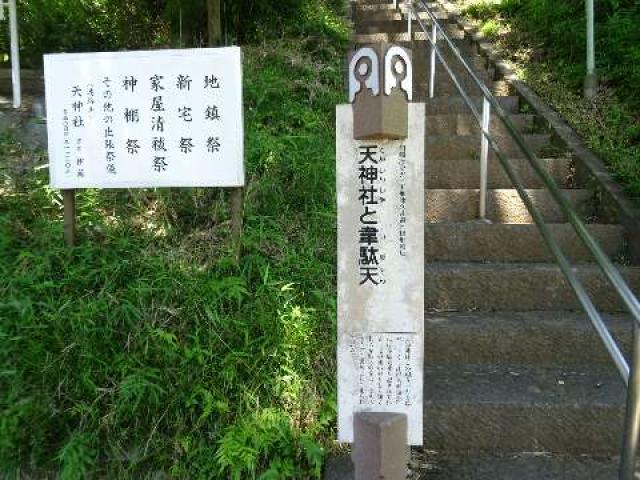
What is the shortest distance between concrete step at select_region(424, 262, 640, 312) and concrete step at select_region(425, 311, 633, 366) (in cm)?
23

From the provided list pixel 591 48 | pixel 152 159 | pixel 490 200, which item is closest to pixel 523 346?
pixel 490 200

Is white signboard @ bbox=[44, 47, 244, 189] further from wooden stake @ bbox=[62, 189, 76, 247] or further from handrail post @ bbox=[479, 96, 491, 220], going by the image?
handrail post @ bbox=[479, 96, 491, 220]

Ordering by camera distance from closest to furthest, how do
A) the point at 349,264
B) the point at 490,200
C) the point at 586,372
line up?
the point at 349,264
the point at 586,372
the point at 490,200

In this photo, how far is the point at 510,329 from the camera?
2910 millimetres

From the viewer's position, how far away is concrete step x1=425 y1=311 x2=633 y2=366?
2891mm

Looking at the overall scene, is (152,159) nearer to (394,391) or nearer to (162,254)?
(162,254)

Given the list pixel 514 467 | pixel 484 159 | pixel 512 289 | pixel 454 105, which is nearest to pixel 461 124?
pixel 454 105

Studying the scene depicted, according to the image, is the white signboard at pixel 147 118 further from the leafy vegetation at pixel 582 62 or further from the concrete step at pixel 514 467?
the leafy vegetation at pixel 582 62

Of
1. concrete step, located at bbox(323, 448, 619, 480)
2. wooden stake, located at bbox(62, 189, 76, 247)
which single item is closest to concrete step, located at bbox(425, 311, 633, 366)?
concrete step, located at bbox(323, 448, 619, 480)

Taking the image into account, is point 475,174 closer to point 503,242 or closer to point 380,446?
point 503,242

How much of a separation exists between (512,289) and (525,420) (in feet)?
2.83

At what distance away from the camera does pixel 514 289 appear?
3.17m

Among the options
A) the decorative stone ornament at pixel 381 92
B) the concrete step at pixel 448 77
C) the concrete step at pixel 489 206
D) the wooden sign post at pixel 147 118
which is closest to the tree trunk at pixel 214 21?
the concrete step at pixel 448 77

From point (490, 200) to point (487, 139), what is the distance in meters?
0.46
